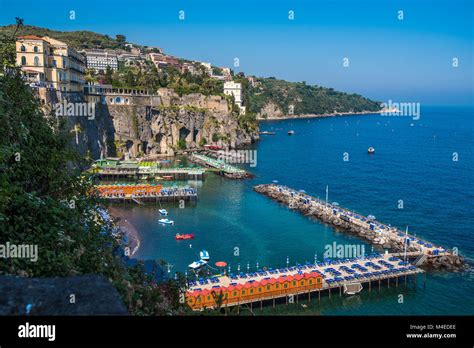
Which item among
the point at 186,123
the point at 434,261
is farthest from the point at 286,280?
the point at 186,123

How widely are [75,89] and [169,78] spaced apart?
31129mm

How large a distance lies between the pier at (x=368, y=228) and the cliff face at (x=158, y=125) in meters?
20.4

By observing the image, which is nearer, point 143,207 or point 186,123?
point 143,207

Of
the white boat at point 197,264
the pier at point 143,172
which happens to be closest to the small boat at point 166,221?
the white boat at point 197,264

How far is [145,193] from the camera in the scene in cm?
3622

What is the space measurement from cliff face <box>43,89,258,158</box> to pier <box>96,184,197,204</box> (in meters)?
7.49

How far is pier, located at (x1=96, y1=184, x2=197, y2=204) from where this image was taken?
35.6 meters

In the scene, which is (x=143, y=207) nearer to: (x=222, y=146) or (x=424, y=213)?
(x=424, y=213)

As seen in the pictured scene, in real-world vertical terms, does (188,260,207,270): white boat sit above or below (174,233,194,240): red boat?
below

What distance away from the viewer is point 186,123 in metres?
63.7

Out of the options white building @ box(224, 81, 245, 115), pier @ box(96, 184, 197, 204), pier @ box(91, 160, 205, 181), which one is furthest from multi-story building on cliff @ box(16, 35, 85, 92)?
white building @ box(224, 81, 245, 115)

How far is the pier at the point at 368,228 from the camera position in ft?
78.9

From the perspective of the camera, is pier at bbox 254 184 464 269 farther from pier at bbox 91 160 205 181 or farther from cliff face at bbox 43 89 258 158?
cliff face at bbox 43 89 258 158

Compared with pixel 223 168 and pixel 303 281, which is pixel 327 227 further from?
pixel 223 168
